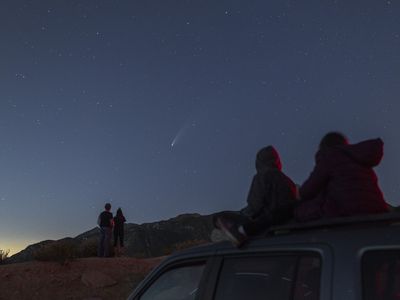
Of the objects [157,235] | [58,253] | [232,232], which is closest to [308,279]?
[232,232]

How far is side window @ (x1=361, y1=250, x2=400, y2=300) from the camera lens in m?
2.27

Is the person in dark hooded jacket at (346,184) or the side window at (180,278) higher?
the person in dark hooded jacket at (346,184)

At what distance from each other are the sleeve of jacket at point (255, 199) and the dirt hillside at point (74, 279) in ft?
44.4

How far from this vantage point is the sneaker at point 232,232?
10.4ft

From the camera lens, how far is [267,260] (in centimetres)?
301

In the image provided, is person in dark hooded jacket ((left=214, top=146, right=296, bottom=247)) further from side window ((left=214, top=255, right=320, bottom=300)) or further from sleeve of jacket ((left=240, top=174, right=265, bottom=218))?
side window ((left=214, top=255, right=320, bottom=300))

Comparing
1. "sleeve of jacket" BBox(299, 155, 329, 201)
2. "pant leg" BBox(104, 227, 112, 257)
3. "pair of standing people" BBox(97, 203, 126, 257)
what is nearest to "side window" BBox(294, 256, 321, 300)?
"sleeve of jacket" BBox(299, 155, 329, 201)

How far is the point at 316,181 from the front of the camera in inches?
147

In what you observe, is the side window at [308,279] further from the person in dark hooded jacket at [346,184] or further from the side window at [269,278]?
the person in dark hooded jacket at [346,184]

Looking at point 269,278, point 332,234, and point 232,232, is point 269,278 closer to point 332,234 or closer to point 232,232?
Answer: point 232,232

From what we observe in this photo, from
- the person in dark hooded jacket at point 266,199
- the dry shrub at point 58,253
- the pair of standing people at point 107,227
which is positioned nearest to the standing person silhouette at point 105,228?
the pair of standing people at point 107,227

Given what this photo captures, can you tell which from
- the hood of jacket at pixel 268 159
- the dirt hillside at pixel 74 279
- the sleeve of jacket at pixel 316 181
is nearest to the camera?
the sleeve of jacket at pixel 316 181

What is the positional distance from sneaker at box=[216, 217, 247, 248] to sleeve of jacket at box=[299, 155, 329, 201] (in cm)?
69

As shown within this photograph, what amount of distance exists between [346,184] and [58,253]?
1810 cm
